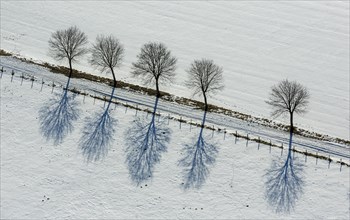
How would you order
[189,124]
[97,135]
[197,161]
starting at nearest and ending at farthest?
1. [197,161]
2. [97,135]
3. [189,124]

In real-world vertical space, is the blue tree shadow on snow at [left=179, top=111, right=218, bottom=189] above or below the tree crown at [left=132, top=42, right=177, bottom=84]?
below

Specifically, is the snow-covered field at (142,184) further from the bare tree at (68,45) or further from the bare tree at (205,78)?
the bare tree at (68,45)

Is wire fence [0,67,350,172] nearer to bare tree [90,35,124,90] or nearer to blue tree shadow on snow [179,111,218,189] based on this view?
blue tree shadow on snow [179,111,218,189]

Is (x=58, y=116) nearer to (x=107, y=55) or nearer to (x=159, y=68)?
(x=107, y=55)

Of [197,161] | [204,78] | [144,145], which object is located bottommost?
[197,161]

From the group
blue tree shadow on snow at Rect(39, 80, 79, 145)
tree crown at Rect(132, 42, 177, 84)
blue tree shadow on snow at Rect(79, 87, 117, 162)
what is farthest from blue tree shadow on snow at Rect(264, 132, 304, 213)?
blue tree shadow on snow at Rect(39, 80, 79, 145)

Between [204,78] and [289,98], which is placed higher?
[204,78]

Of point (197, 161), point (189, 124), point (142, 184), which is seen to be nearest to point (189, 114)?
point (189, 124)
